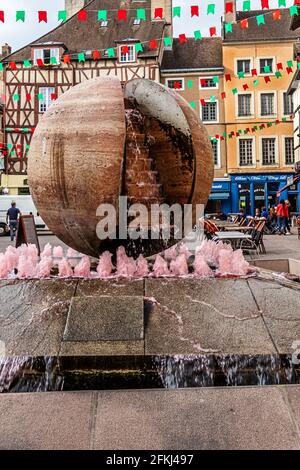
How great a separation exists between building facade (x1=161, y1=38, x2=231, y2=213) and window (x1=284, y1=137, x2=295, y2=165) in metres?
4.30

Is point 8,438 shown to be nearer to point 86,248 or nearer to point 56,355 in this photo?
point 56,355

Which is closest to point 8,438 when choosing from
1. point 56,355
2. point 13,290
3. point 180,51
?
point 56,355

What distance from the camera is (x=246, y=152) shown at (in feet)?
118

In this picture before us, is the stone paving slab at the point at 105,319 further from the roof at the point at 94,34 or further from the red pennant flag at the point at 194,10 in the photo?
the roof at the point at 94,34

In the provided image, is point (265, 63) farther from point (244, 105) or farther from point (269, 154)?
point (269, 154)

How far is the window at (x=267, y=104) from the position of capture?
1422 inches

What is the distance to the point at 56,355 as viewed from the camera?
4031mm

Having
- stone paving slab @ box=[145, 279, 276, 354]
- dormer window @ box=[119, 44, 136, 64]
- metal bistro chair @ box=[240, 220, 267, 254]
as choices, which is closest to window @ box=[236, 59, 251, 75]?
dormer window @ box=[119, 44, 136, 64]

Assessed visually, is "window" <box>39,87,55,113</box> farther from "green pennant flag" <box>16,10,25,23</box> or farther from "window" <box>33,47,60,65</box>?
"green pennant flag" <box>16,10,25,23</box>

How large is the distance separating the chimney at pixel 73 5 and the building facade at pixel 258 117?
11.6 metres

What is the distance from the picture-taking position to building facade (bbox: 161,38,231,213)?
117 feet

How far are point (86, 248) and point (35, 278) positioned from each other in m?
0.82

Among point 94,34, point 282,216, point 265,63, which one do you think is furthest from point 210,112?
point 282,216

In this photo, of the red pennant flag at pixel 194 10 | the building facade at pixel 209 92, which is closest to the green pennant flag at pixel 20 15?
the red pennant flag at pixel 194 10
